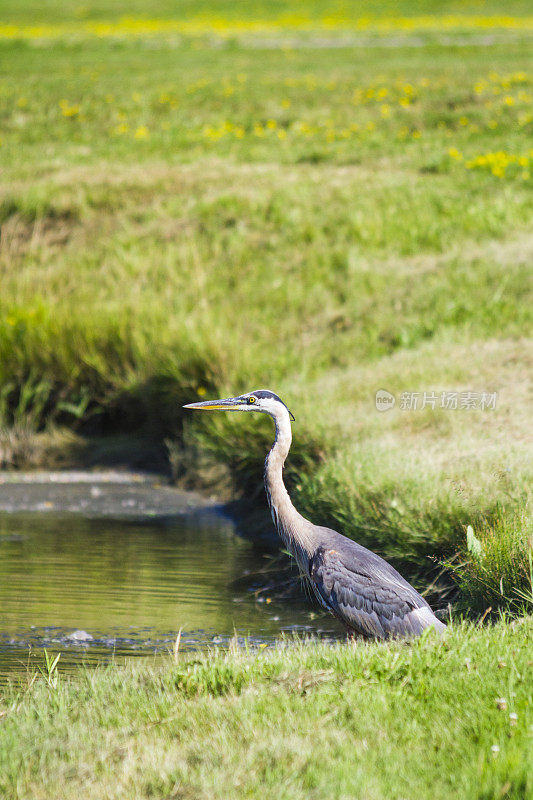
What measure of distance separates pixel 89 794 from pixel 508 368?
23.8 ft

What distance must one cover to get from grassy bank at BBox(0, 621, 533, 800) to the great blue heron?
60 cm

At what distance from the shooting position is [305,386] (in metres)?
10.3

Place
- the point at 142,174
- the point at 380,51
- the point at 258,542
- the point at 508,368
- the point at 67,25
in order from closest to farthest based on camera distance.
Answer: the point at 258,542 → the point at 508,368 → the point at 142,174 → the point at 380,51 → the point at 67,25

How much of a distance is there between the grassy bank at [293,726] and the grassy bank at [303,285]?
1503mm

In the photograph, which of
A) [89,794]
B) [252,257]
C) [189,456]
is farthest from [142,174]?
[89,794]

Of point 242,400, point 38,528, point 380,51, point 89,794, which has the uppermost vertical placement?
point 380,51

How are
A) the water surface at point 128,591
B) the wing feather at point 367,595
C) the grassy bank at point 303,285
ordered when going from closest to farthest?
the wing feather at point 367,595 → the water surface at point 128,591 → the grassy bank at point 303,285

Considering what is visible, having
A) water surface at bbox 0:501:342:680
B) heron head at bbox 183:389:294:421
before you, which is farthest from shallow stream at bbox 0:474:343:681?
heron head at bbox 183:389:294:421

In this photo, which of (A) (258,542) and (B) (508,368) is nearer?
(A) (258,542)

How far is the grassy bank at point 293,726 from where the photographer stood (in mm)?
3514

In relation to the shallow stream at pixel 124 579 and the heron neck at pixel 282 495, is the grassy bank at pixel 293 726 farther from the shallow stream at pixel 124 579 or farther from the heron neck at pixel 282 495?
the shallow stream at pixel 124 579

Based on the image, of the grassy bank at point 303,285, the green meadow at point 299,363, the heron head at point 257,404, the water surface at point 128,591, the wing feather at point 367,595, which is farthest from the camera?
the grassy bank at point 303,285

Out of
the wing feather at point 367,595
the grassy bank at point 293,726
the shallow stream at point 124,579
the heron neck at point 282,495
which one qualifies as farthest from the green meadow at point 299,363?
the heron neck at point 282,495

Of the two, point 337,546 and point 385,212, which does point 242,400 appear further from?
point 385,212
